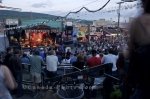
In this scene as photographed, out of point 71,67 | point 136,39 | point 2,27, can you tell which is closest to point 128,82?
point 136,39

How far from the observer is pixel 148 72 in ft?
6.98

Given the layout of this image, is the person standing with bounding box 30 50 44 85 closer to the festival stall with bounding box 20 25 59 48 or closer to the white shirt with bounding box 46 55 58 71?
the white shirt with bounding box 46 55 58 71

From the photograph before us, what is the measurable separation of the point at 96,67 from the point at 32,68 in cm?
238

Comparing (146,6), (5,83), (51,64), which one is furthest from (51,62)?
(146,6)

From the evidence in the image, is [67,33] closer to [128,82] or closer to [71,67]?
[71,67]

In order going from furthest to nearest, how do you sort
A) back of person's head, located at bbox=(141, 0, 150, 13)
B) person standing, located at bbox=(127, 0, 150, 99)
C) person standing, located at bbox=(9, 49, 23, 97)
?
person standing, located at bbox=(9, 49, 23, 97) → back of person's head, located at bbox=(141, 0, 150, 13) → person standing, located at bbox=(127, 0, 150, 99)

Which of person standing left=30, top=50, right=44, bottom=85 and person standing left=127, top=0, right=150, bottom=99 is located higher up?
person standing left=127, top=0, right=150, bottom=99

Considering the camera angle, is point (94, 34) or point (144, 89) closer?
point (144, 89)

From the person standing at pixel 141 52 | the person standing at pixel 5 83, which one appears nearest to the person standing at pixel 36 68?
the person standing at pixel 5 83

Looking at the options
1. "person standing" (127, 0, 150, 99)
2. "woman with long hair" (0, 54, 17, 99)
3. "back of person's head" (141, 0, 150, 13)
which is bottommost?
"woman with long hair" (0, 54, 17, 99)

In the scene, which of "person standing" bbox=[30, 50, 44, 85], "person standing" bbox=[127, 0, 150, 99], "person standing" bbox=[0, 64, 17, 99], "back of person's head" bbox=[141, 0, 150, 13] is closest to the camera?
"person standing" bbox=[127, 0, 150, 99]

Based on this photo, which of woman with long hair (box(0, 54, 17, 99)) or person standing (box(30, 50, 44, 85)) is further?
person standing (box(30, 50, 44, 85))

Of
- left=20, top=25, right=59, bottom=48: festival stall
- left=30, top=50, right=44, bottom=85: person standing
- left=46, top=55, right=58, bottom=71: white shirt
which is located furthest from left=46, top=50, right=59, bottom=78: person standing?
left=20, top=25, right=59, bottom=48: festival stall

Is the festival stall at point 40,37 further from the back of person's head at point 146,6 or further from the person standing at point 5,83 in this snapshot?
the back of person's head at point 146,6
